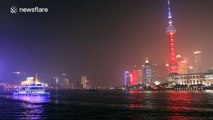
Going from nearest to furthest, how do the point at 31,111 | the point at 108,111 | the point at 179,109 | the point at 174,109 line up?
1. the point at 108,111
2. the point at 31,111
3. the point at 179,109
4. the point at 174,109

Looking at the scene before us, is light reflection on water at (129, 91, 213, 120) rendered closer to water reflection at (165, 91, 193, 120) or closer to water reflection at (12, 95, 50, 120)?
water reflection at (165, 91, 193, 120)

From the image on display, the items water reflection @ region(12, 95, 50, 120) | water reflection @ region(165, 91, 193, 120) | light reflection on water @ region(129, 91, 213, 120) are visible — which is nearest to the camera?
water reflection @ region(165, 91, 193, 120)

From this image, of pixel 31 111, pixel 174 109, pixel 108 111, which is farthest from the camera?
pixel 174 109

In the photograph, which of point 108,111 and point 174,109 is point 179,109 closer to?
point 174,109

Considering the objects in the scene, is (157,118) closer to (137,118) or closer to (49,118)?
(137,118)

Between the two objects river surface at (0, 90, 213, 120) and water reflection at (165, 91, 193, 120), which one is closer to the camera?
water reflection at (165, 91, 193, 120)

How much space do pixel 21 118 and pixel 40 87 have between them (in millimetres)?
124689

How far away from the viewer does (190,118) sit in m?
53.0

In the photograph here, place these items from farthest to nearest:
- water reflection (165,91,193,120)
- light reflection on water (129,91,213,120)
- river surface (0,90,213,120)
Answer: light reflection on water (129,91,213,120) → river surface (0,90,213,120) → water reflection (165,91,193,120)

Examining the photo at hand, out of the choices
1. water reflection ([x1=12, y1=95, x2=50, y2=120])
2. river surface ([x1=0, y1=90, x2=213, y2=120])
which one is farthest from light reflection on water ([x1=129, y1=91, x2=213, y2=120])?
water reflection ([x1=12, y1=95, x2=50, y2=120])

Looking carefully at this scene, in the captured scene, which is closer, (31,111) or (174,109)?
(31,111)

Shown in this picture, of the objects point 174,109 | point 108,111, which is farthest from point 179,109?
point 108,111

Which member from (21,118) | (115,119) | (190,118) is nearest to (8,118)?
(21,118)

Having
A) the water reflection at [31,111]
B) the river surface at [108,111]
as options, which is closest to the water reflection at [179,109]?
the river surface at [108,111]
